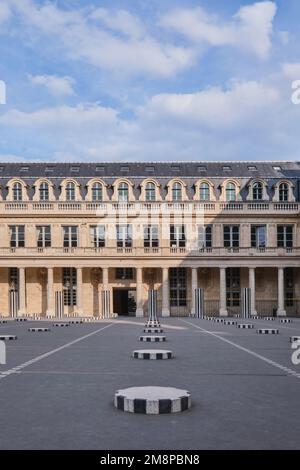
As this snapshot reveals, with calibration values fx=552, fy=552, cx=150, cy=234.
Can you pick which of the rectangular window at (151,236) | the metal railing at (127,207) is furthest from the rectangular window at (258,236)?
the rectangular window at (151,236)

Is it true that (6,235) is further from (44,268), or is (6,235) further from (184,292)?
(184,292)

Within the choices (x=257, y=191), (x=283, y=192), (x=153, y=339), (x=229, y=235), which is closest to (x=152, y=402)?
(x=153, y=339)

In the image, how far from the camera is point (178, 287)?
5731cm

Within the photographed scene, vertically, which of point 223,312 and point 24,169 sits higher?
point 24,169

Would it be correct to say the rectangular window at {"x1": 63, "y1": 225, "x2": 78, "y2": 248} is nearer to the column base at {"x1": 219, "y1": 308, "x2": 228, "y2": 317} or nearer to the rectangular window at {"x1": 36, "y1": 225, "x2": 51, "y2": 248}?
the rectangular window at {"x1": 36, "y1": 225, "x2": 51, "y2": 248}

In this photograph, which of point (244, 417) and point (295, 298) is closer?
point (244, 417)

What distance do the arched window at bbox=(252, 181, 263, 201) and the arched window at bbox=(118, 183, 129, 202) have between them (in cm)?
1310

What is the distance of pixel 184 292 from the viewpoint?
188ft

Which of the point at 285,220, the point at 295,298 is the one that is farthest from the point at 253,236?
the point at 295,298

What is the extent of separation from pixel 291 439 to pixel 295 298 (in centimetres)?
5148

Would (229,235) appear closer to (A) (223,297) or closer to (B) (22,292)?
(A) (223,297)

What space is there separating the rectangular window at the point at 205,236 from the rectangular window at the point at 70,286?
1338 cm

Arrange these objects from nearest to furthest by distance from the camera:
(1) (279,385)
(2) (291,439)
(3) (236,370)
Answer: (2) (291,439)
(1) (279,385)
(3) (236,370)

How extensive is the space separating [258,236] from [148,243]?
11.2 metres
